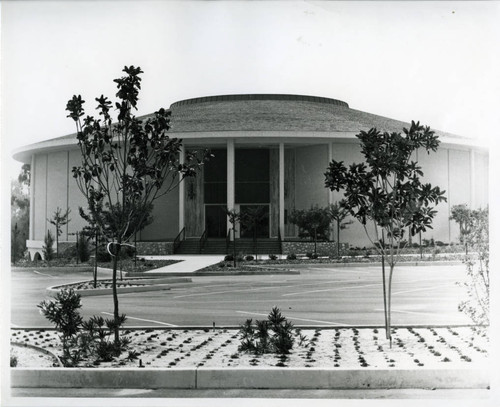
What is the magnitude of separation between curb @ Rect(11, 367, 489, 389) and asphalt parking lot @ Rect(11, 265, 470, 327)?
2.96 meters

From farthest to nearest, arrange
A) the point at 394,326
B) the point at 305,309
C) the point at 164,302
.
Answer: the point at 164,302, the point at 305,309, the point at 394,326

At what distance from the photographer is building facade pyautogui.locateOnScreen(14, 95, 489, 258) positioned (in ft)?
111

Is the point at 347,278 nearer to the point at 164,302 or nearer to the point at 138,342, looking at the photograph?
the point at 164,302

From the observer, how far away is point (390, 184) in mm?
9086

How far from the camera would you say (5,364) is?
7977 millimetres

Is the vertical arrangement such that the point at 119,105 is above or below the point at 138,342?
above

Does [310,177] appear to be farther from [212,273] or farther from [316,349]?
[316,349]

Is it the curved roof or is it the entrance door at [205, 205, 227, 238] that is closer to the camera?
the curved roof

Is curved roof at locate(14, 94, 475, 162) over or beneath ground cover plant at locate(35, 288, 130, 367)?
over

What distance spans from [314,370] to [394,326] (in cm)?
335

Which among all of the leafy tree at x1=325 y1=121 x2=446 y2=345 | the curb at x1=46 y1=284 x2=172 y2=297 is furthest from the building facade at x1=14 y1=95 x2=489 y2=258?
the leafy tree at x1=325 y1=121 x2=446 y2=345

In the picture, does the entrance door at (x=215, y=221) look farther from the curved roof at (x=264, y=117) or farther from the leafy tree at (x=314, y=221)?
the leafy tree at (x=314, y=221)

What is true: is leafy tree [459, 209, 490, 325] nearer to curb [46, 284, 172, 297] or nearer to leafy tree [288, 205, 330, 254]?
curb [46, 284, 172, 297]

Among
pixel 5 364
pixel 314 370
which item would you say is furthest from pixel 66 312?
pixel 314 370
